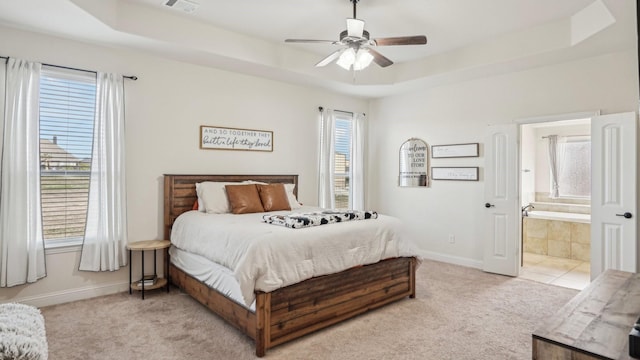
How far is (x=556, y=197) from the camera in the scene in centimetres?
625

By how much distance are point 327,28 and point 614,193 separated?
349cm

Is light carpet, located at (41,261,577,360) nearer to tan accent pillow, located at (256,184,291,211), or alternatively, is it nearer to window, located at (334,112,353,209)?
tan accent pillow, located at (256,184,291,211)

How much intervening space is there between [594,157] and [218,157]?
14.2 ft

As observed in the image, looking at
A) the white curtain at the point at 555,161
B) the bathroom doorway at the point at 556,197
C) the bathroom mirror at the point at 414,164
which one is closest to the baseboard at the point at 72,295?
the bathroom mirror at the point at 414,164

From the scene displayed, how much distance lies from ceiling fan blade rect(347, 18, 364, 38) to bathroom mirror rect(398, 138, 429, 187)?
9.21 ft

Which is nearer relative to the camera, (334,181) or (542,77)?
(542,77)

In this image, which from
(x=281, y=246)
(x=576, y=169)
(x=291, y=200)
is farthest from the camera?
(x=576, y=169)

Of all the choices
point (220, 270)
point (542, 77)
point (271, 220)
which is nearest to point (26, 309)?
point (220, 270)

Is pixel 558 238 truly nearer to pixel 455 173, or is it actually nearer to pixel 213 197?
pixel 455 173

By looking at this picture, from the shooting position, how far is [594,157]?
378cm

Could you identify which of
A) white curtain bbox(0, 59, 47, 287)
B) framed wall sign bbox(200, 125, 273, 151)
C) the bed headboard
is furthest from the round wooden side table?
framed wall sign bbox(200, 125, 273, 151)

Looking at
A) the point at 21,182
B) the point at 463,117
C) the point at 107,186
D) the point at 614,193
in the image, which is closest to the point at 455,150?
the point at 463,117

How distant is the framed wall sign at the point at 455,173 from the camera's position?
4879 millimetres

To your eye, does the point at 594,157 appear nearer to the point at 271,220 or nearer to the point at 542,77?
the point at 542,77
